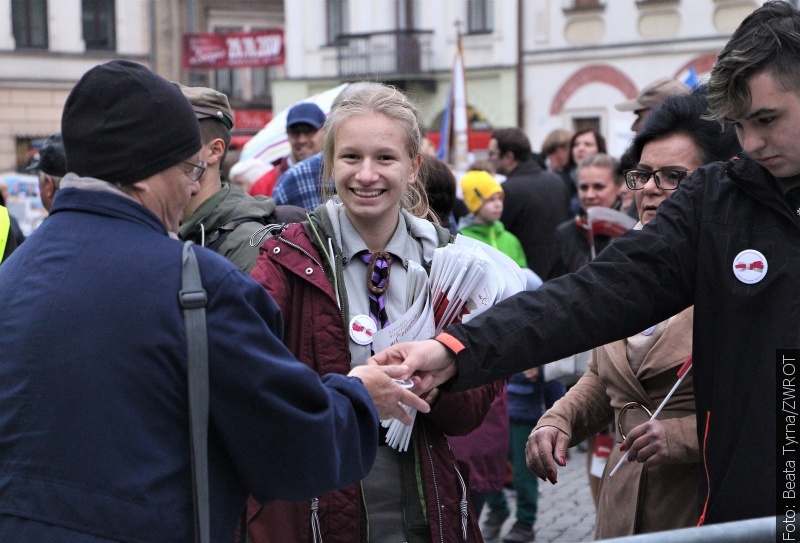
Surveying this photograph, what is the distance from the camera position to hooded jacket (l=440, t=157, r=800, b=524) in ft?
8.52

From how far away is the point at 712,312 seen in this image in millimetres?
2736

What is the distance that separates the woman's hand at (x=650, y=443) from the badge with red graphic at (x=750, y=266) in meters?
0.68

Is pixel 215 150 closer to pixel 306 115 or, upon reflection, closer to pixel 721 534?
pixel 721 534

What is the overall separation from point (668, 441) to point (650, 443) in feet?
0.16

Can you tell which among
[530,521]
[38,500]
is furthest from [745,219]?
[530,521]

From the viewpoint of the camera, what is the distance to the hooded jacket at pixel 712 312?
8.52 feet

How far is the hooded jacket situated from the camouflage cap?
165 centimetres

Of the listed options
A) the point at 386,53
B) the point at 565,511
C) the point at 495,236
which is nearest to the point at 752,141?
the point at 495,236

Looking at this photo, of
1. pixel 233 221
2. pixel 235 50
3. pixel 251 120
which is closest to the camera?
pixel 233 221

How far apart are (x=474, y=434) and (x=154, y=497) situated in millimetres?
2600

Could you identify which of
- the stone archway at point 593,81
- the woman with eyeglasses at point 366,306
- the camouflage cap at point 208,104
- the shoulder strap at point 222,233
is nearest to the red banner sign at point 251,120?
the stone archway at point 593,81

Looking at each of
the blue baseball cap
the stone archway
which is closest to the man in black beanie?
the blue baseball cap

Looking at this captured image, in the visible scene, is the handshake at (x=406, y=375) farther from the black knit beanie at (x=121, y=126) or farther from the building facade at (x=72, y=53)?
the building facade at (x=72, y=53)

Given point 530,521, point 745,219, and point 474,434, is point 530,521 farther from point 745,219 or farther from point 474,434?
point 745,219
